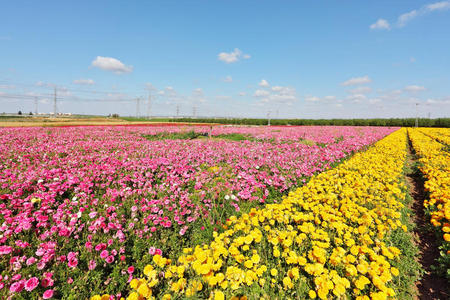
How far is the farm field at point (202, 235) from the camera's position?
7.15 ft

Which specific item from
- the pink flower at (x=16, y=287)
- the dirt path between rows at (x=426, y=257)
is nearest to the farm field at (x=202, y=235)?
the pink flower at (x=16, y=287)

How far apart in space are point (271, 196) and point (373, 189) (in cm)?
232

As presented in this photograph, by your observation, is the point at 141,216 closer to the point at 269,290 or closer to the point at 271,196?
the point at 269,290

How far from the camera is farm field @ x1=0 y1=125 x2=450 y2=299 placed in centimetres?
218

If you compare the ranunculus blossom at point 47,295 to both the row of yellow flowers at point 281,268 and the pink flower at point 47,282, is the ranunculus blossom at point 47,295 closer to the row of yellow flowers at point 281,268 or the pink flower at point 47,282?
the pink flower at point 47,282

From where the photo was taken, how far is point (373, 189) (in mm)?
4559

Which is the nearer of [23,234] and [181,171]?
[23,234]

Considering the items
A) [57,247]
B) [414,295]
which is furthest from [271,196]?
[57,247]

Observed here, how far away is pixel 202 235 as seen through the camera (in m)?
3.56

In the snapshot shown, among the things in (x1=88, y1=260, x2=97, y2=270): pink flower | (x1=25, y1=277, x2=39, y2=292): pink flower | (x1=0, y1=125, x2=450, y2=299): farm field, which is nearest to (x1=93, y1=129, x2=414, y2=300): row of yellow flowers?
(x1=0, y1=125, x2=450, y2=299): farm field

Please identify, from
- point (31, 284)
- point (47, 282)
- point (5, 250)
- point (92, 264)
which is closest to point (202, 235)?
point (92, 264)

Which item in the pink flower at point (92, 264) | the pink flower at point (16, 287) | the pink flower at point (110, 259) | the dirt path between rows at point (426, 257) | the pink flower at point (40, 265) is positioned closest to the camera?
the pink flower at point (16, 287)

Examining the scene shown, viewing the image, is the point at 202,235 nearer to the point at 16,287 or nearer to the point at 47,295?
the point at 47,295

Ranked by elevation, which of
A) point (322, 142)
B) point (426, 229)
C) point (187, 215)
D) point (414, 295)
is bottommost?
point (414, 295)
